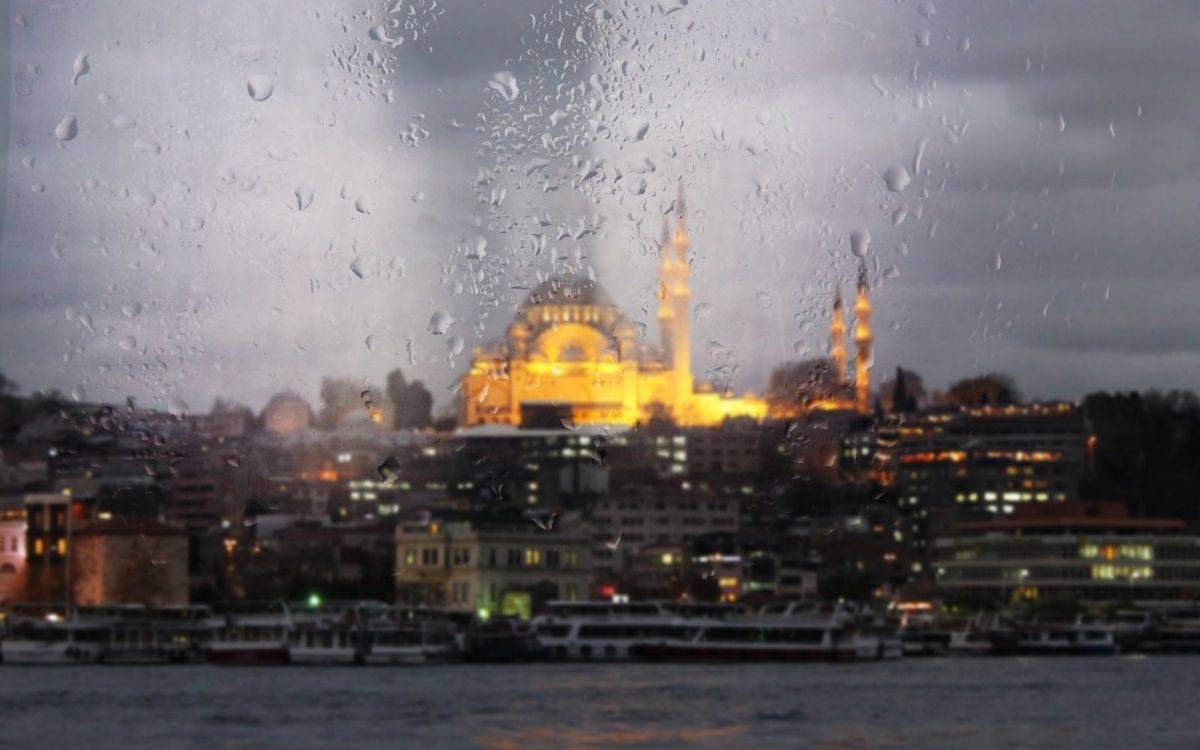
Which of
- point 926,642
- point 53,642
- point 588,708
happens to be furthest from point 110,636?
point 926,642

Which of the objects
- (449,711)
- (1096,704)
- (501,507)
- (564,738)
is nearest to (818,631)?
(501,507)

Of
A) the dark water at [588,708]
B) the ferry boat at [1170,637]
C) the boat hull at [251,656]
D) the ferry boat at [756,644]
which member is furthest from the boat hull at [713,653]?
the ferry boat at [1170,637]

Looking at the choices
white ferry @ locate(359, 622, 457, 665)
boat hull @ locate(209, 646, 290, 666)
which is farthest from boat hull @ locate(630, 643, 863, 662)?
boat hull @ locate(209, 646, 290, 666)

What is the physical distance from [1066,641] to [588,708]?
29.6 meters

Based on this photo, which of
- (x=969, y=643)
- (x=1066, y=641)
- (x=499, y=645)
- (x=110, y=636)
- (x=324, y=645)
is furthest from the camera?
(x=969, y=643)

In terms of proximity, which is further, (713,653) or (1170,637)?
(1170,637)

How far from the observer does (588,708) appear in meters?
34.4

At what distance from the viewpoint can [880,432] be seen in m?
62.4

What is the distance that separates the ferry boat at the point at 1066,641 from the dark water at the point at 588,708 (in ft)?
43.3

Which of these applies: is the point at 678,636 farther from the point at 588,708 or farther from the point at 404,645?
the point at 588,708

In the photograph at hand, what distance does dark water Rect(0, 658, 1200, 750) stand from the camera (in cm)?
2959

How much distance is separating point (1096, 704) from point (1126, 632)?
28.8 meters

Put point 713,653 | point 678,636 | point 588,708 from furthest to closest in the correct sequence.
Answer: point 678,636, point 713,653, point 588,708

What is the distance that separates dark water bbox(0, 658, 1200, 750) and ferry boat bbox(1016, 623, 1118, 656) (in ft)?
43.3
